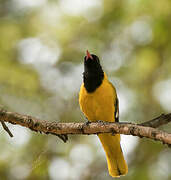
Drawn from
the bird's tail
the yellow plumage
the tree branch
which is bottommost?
the tree branch

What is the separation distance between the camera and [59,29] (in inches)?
356

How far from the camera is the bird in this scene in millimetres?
5414

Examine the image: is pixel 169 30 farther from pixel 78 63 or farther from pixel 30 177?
pixel 30 177

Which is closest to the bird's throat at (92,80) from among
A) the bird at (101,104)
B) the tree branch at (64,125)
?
the bird at (101,104)

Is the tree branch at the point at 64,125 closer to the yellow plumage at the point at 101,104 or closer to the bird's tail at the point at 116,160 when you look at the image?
the yellow plumage at the point at 101,104

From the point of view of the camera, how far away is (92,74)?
5914 millimetres

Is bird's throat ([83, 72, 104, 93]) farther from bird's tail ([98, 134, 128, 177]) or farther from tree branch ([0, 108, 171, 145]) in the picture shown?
tree branch ([0, 108, 171, 145])

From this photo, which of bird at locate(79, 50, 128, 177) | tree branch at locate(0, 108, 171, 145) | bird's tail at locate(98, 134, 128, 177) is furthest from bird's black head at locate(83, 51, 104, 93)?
tree branch at locate(0, 108, 171, 145)

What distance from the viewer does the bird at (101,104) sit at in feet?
17.8

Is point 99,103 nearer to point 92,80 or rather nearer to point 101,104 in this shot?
point 101,104

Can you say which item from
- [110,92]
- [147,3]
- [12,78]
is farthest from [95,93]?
[12,78]

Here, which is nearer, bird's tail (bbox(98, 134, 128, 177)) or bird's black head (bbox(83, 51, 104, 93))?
bird's black head (bbox(83, 51, 104, 93))

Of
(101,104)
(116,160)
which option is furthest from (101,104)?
(116,160)

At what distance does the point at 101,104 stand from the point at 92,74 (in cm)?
72
